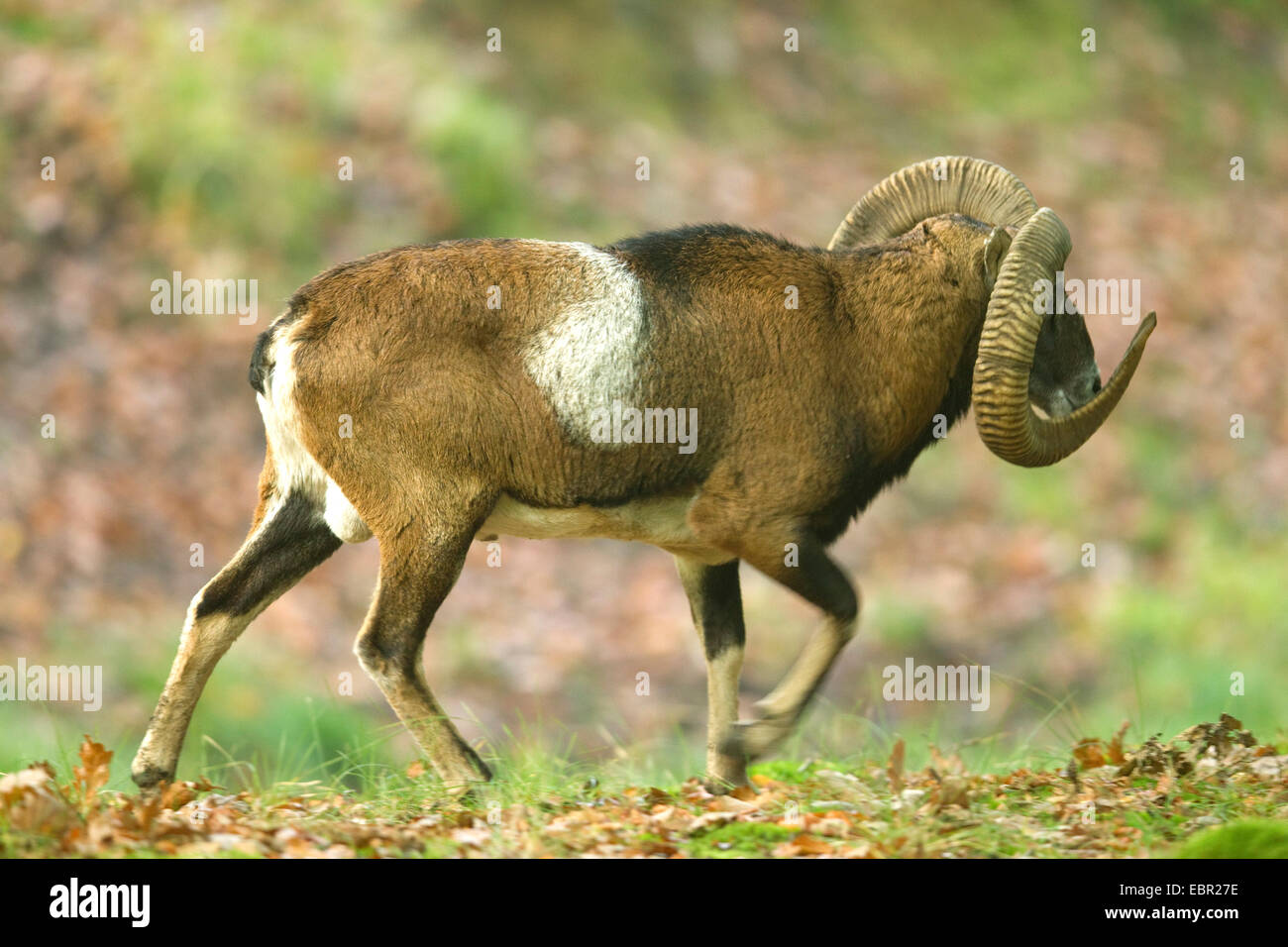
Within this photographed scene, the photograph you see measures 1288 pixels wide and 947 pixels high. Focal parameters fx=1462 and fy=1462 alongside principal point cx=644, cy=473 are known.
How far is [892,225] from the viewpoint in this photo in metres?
7.34

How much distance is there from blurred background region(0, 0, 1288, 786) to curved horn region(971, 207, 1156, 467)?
9.82ft

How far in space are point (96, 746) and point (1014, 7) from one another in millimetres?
18973

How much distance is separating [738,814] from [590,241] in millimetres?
11659

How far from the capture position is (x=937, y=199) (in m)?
7.17

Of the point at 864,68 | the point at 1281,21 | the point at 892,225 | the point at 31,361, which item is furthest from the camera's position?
the point at 1281,21

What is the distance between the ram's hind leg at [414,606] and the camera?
6.13 m

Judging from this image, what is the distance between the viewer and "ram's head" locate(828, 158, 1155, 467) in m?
6.32

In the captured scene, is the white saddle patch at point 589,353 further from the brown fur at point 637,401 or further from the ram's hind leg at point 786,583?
the ram's hind leg at point 786,583

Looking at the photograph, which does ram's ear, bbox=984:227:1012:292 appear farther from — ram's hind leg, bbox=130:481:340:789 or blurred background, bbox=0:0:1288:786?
blurred background, bbox=0:0:1288:786

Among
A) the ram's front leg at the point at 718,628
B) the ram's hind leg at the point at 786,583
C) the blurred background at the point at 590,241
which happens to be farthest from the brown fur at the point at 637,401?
the blurred background at the point at 590,241

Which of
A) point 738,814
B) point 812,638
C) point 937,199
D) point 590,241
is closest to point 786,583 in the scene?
point 812,638

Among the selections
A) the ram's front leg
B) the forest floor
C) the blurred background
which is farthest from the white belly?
the blurred background
